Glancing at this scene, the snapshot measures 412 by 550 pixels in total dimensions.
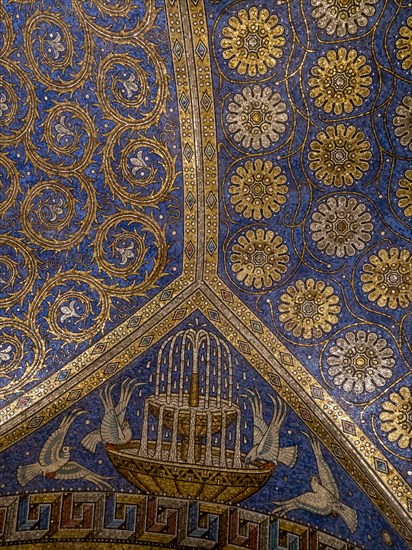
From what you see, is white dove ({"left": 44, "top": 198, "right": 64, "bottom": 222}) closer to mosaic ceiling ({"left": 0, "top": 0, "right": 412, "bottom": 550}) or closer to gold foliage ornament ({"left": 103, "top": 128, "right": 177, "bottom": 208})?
mosaic ceiling ({"left": 0, "top": 0, "right": 412, "bottom": 550})

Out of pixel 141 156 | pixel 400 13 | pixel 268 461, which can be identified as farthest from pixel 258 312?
pixel 400 13

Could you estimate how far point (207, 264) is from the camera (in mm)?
8484

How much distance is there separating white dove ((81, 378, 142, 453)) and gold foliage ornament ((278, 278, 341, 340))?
5.86ft

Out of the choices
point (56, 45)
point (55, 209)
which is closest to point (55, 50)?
point (56, 45)

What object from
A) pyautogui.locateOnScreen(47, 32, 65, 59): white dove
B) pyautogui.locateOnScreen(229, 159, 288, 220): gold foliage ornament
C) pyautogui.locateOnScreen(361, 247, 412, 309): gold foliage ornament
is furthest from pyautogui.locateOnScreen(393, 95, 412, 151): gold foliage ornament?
pyautogui.locateOnScreen(47, 32, 65, 59): white dove

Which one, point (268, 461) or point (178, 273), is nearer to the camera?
point (268, 461)

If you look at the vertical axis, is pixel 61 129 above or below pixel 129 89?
below

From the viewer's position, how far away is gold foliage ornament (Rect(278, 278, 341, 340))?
8.27 meters

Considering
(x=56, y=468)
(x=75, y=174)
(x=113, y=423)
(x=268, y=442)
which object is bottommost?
Result: (x=56, y=468)

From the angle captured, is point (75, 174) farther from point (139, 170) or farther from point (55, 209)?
point (139, 170)

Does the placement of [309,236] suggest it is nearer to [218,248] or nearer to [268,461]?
[218,248]

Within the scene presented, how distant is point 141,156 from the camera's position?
8336mm

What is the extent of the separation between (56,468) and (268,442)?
2.15m

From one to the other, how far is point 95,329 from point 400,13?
4.55m
